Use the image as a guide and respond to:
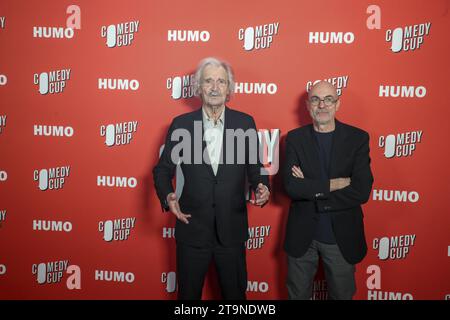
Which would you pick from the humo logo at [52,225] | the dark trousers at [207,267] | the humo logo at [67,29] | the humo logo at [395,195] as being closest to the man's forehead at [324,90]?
the humo logo at [395,195]

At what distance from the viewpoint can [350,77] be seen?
2.81 m

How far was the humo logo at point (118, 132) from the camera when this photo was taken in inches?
117

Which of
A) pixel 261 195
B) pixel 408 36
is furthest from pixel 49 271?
pixel 408 36

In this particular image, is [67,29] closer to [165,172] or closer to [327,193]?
[165,172]

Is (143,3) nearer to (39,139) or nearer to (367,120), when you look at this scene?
(39,139)

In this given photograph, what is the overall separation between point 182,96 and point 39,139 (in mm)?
1132

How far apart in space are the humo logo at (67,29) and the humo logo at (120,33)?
204 mm

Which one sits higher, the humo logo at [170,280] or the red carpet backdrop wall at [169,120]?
the red carpet backdrop wall at [169,120]

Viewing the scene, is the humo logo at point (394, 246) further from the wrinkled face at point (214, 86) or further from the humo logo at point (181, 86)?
the humo logo at point (181, 86)

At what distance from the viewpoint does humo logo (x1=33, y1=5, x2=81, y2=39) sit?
115 inches

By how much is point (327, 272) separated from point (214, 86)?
1.34 metres

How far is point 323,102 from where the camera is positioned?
95.6 inches

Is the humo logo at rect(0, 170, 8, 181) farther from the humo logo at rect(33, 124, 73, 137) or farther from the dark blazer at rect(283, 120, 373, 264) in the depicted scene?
the dark blazer at rect(283, 120, 373, 264)

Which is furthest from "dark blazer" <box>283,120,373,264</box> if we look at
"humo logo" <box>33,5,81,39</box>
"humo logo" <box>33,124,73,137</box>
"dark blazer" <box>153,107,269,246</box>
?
"humo logo" <box>33,5,81,39</box>
